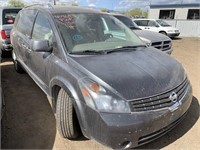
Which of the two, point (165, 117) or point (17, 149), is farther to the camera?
point (17, 149)

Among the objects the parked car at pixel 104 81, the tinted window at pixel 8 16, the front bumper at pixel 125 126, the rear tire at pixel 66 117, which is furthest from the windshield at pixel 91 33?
the tinted window at pixel 8 16

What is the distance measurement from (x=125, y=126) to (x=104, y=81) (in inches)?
21.3

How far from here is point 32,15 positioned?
412 cm

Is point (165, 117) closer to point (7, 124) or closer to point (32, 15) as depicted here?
point (7, 124)

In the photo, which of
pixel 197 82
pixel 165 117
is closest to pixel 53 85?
pixel 165 117

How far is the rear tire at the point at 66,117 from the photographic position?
103 inches

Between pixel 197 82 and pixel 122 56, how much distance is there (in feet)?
10.1

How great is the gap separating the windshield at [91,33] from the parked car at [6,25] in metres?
3.67

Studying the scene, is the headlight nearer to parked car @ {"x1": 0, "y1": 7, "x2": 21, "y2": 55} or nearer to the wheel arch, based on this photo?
the wheel arch

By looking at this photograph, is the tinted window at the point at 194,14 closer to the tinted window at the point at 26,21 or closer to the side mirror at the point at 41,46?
the tinted window at the point at 26,21

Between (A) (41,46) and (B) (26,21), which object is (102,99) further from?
(B) (26,21)

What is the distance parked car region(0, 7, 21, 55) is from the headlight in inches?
194

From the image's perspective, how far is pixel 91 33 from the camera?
335 cm

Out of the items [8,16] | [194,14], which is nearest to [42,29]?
[8,16]
